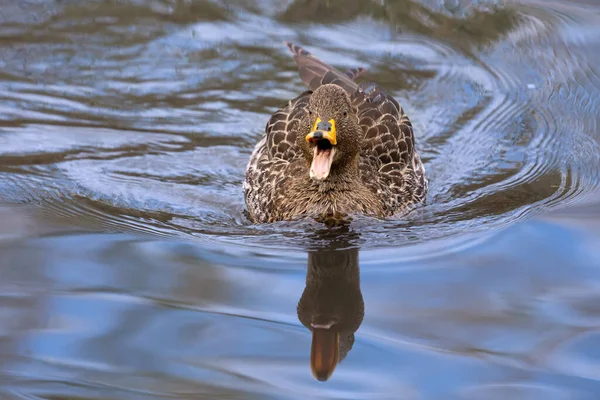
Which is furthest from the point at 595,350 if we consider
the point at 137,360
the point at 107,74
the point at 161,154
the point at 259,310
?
the point at 107,74

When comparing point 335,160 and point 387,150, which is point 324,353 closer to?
point 335,160

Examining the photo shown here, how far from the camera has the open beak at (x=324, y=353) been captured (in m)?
5.15

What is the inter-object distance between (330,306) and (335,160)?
5.00 feet

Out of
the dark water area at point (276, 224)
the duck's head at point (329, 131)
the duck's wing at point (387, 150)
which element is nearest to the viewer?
the dark water area at point (276, 224)

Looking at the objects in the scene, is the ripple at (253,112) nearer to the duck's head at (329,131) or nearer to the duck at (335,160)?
the duck at (335,160)

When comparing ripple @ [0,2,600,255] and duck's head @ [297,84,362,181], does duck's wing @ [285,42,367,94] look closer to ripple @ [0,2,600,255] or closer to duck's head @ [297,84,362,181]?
ripple @ [0,2,600,255]

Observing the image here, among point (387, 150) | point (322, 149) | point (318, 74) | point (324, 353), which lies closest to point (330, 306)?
point (324, 353)

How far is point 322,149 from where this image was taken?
7.04 metres

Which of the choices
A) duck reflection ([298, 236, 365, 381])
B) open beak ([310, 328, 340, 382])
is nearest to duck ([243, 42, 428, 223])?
duck reflection ([298, 236, 365, 381])

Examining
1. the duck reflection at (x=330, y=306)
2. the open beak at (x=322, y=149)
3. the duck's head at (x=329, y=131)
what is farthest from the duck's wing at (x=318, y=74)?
the duck reflection at (x=330, y=306)

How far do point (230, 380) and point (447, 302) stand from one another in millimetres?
1461

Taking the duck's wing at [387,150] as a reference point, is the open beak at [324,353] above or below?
below

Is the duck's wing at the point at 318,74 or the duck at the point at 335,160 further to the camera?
the duck's wing at the point at 318,74

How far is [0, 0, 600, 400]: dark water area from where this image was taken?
525 cm
